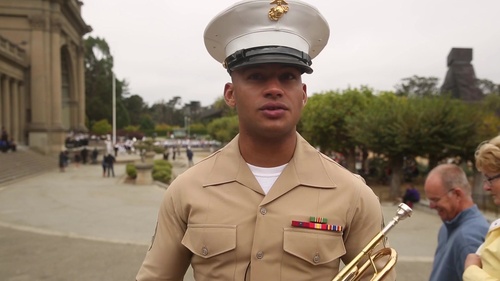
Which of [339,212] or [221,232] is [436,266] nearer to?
[339,212]

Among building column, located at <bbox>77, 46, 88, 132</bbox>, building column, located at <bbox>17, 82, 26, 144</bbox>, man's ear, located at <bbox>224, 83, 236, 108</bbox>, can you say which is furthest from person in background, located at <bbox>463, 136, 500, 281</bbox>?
building column, located at <bbox>77, 46, 88, 132</bbox>

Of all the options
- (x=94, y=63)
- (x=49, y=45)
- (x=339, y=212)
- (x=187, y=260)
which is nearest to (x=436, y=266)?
(x=339, y=212)

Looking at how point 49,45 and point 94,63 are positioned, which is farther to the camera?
point 94,63

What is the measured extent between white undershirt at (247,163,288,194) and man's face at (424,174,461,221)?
216 cm

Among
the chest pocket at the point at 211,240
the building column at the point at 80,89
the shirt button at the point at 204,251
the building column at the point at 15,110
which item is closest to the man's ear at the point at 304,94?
the chest pocket at the point at 211,240

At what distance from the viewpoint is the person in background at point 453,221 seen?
3.25m

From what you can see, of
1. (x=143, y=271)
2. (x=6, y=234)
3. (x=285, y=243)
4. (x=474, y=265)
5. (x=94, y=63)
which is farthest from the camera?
(x=94, y=63)

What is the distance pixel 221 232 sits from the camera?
191cm

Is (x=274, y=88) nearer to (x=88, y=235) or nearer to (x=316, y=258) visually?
(x=316, y=258)

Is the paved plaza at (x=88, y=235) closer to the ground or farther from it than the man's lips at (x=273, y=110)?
closer to the ground

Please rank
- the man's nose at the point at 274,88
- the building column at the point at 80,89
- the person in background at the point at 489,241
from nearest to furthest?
the man's nose at the point at 274,88, the person in background at the point at 489,241, the building column at the point at 80,89

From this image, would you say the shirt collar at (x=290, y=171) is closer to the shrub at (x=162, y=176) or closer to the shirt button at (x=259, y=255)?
the shirt button at (x=259, y=255)

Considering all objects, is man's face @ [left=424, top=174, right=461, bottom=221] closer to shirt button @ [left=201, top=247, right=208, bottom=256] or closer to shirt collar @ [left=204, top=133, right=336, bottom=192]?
shirt collar @ [left=204, top=133, right=336, bottom=192]

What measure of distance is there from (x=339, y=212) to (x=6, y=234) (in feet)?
34.7
